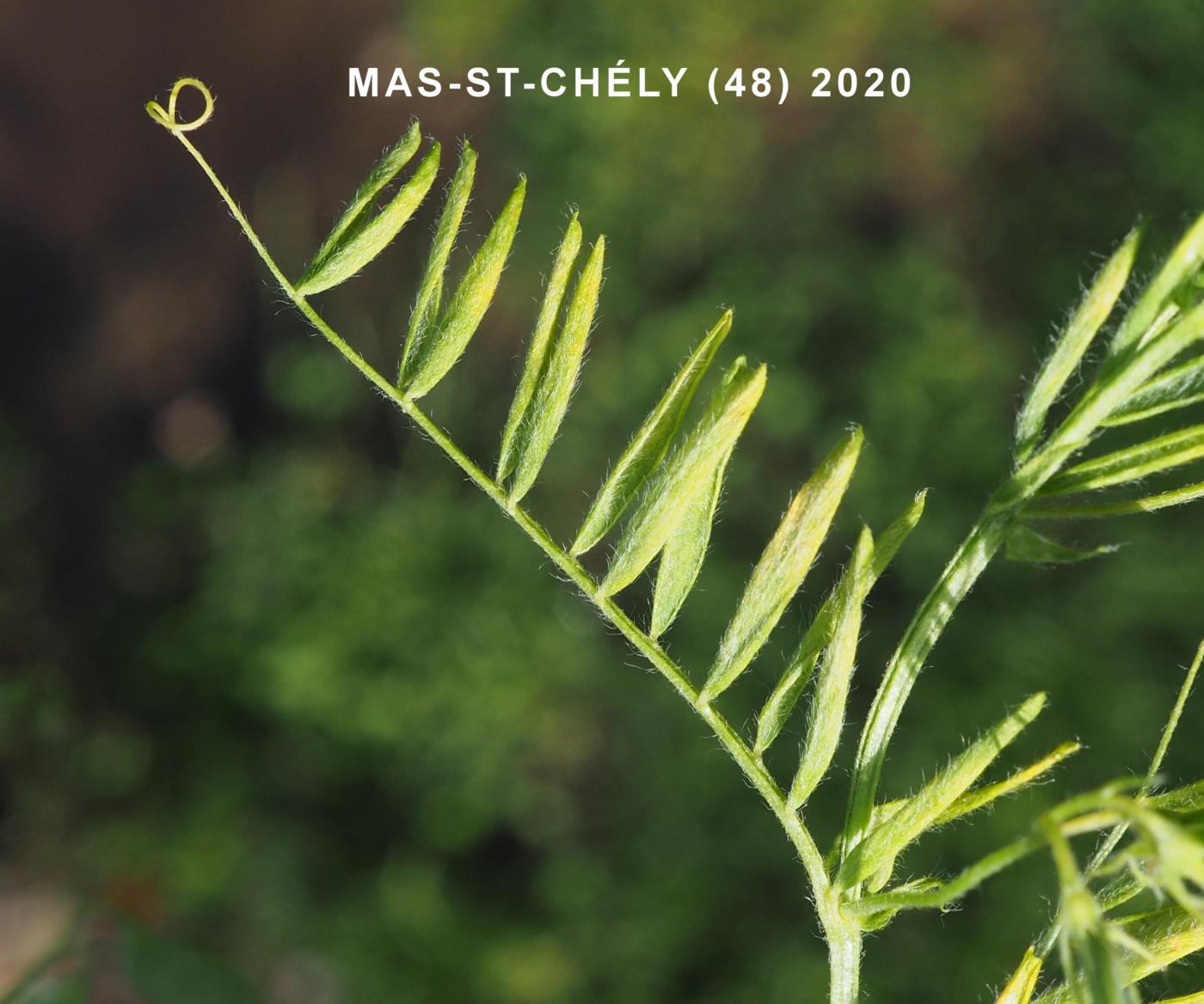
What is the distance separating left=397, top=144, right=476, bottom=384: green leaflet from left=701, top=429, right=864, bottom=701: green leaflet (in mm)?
283

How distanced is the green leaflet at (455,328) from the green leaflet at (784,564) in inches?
10.1

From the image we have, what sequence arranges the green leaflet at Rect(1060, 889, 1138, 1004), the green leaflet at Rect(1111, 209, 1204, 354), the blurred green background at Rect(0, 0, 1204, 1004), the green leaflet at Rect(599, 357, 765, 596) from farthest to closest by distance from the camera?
A: the blurred green background at Rect(0, 0, 1204, 1004), the green leaflet at Rect(599, 357, 765, 596), the green leaflet at Rect(1111, 209, 1204, 354), the green leaflet at Rect(1060, 889, 1138, 1004)

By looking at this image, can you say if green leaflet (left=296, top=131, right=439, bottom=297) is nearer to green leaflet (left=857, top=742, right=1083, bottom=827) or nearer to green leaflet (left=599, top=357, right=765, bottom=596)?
green leaflet (left=599, top=357, right=765, bottom=596)

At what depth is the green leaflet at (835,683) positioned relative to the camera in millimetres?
692

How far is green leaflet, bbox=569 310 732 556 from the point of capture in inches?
30.9

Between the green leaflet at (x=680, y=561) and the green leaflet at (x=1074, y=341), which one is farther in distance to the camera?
the green leaflet at (x=680, y=561)

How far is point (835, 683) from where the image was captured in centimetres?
72

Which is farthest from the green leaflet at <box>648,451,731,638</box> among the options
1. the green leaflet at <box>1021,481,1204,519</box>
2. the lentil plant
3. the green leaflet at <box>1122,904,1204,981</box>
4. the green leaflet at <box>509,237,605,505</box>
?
the green leaflet at <box>1122,904,1204,981</box>

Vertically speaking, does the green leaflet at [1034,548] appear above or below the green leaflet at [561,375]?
below

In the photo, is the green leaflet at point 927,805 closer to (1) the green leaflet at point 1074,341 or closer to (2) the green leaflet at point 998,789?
(2) the green leaflet at point 998,789

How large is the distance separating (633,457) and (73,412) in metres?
4.24

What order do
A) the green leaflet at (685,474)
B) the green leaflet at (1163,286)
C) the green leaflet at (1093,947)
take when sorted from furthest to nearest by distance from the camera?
the green leaflet at (685,474) < the green leaflet at (1163,286) < the green leaflet at (1093,947)

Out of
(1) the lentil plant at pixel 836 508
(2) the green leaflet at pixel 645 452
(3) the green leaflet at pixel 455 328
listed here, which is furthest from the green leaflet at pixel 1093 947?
(3) the green leaflet at pixel 455 328

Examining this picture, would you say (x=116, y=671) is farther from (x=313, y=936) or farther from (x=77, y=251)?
(x=77, y=251)
